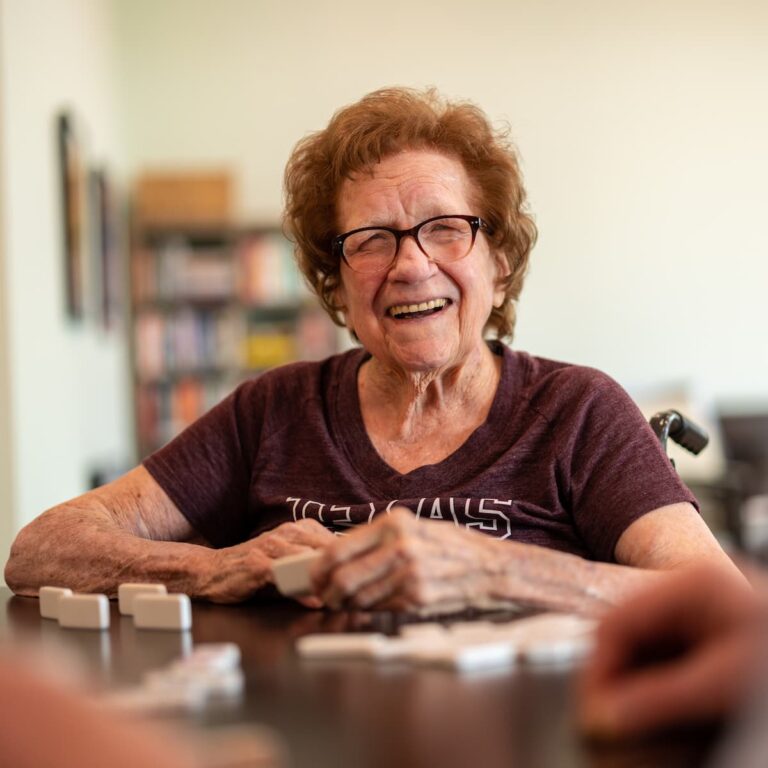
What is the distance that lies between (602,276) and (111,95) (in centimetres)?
301

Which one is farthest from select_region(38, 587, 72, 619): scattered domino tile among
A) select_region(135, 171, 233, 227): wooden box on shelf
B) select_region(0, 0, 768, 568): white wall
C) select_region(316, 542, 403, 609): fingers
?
select_region(0, 0, 768, 568): white wall

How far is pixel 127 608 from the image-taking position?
1.27 m

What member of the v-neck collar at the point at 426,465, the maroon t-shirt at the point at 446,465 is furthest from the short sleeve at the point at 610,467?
the v-neck collar at the point at 426,465

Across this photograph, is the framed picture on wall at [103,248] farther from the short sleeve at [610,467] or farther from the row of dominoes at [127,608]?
the row of dominoes at [127,608]

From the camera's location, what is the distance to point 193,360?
20.8 feet

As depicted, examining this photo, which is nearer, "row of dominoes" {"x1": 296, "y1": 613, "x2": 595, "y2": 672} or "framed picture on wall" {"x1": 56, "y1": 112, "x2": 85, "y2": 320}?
"row of dominoes" {"x1": 296, "y1": 613, "x2": 595, "y2": 672}

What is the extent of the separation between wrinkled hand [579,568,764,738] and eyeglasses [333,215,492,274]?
1256 mm

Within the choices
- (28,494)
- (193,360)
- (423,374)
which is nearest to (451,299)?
(423,374)

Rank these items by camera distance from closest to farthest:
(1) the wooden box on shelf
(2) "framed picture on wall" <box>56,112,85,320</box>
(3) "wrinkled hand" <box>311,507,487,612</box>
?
(3) "wrinkled hand" <box>311,507,487,612</box> < (2) "framed picture on wall" <box>56,112,85,320</box> < (1) the wooden box on shelf

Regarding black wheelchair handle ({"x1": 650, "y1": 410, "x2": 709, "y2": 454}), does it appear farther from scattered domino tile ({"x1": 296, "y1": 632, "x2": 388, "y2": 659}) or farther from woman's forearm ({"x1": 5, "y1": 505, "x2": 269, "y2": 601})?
scattered domino tile ({"x1": 296, "y1": 632, "x2": 388, "y2": 659})

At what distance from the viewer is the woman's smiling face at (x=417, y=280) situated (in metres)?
1.83

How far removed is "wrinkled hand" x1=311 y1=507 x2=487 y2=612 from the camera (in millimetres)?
1104

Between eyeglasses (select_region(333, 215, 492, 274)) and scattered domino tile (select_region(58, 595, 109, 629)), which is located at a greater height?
eyeglasses (select_region(333, 215, 492, 274))

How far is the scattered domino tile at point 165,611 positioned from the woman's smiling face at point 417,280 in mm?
747
